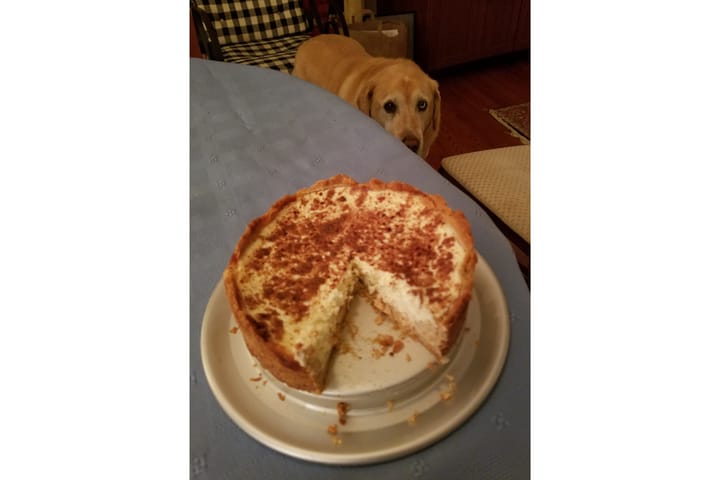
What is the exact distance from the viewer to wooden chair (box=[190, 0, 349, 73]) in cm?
325

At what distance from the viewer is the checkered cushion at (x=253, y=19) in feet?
11.0

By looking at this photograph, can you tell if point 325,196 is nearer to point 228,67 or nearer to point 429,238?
point 429,238

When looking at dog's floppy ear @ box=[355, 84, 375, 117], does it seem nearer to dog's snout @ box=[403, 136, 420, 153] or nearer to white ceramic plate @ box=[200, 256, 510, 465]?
dog's snout @ box=[403, 136, 420, 153]

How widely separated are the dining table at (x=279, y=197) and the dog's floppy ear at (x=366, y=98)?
21.1 inches

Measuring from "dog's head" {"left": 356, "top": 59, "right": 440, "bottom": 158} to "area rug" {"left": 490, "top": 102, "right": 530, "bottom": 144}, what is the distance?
1371mm

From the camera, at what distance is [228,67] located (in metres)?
2.22

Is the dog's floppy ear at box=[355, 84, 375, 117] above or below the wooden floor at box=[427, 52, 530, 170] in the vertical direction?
above

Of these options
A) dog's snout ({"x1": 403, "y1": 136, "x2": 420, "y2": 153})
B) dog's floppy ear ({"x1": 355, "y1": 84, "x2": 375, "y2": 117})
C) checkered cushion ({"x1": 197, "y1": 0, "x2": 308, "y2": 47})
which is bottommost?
dog's snout ({"x1": 403, "y1": 136, "x2": 420, "y2": 153})

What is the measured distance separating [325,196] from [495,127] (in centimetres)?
290

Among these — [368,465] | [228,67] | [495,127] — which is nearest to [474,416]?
[368,465]

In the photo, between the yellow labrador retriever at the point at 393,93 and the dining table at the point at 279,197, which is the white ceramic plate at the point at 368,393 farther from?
the yellow labrador retriever at the point at 393,93

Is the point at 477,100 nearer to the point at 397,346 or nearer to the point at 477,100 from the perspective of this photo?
the point at 477,100

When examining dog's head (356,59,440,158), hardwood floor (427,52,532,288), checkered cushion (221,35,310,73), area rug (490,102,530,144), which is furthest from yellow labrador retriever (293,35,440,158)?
area rug (490,102,530,144)

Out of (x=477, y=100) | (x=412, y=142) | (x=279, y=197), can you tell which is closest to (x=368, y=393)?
(x=279, y=197)
